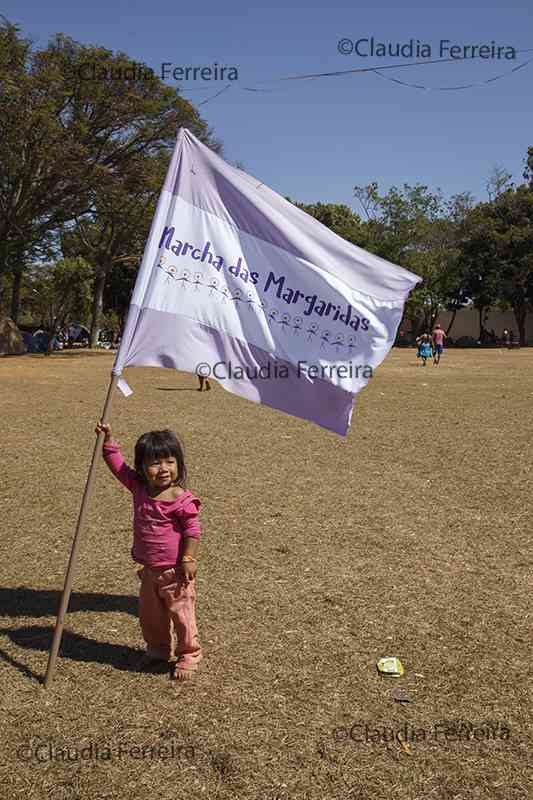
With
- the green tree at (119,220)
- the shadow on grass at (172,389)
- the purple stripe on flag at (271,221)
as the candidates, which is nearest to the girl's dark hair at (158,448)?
the purple stripe on flag at (271,221)

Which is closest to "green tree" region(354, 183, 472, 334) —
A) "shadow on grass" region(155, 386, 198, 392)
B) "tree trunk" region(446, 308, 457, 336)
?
"tree trunk" region(446, 308, 457, 336)

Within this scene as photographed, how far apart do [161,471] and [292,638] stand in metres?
1.26

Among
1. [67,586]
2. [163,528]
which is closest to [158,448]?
[163,528]

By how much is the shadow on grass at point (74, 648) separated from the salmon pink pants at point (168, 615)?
13 centimetres

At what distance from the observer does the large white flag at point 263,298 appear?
4301 millimetres

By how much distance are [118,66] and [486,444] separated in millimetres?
27297

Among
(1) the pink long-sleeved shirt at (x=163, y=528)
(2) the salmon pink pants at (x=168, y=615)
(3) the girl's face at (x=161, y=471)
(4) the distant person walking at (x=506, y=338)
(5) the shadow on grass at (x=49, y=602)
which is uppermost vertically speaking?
(4) the distant person walking at (x=506, y=338)

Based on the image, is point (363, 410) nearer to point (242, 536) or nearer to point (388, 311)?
point (242, 536)

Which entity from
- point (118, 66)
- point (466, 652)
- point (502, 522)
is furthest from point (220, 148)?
point (466, 652)

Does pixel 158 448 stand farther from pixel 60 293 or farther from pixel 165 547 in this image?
pixel 60 293

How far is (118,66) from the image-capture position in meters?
33.0

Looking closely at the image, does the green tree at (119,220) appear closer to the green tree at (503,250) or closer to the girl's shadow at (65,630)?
the green tree at (503,250)

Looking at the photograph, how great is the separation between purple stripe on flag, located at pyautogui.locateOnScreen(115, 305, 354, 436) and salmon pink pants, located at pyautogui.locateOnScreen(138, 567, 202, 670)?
1.01 meters

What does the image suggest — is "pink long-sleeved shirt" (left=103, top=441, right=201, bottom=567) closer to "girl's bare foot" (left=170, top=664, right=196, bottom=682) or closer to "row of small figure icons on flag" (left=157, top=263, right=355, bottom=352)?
"girl's bare foot" (left=170, top=664, right=196, bottom=682)
